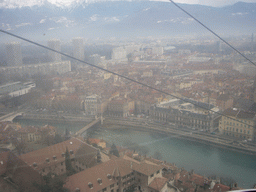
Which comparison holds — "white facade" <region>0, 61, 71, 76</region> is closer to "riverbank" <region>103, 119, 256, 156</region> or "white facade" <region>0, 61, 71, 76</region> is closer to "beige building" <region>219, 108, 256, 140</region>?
"riverbank" <region>103, 119, 256, 156</region>

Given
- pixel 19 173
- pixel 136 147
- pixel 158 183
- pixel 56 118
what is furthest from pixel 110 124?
pixel 19 173

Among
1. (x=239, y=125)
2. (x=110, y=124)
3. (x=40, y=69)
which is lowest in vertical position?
(x=239, y=125)

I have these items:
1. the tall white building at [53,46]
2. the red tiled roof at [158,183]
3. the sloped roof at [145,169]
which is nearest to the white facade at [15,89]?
the tall white building at [53,46]

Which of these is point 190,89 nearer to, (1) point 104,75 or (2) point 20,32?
(1) point 104,75

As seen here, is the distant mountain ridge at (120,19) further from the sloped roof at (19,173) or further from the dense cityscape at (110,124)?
the sloped roof at (19,173)

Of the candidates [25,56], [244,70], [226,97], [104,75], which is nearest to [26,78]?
[25,56]

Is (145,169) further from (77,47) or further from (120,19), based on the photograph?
(120,19)
